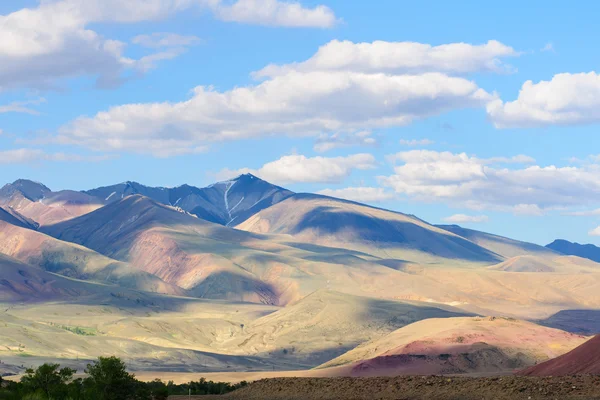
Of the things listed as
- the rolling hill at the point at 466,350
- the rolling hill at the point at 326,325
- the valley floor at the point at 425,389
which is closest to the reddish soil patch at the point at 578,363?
the valley floor at the point at 425,389

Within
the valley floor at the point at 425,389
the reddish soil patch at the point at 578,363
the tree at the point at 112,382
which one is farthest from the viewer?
the reddish soil patch at the point at 578,363

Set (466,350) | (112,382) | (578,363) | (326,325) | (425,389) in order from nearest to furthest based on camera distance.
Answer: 1. (425,389)
2. (112,382)
3. (578,363)
4. (466,350)
5. (326,325)

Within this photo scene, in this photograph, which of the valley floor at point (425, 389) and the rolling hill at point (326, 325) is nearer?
the valley floor at point (425, 389)

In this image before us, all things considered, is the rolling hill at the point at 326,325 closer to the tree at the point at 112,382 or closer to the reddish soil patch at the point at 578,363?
the reddish soil patch at the point at 578,363

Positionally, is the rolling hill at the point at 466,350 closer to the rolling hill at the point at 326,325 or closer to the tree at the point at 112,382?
the rolling hill at the point at 326,325

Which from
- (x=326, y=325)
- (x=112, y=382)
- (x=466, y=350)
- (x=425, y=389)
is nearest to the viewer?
(x=425, y=389)

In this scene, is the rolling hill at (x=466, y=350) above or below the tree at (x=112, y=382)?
below

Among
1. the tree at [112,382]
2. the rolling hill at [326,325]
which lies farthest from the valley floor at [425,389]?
the rolling hill at [326,325]

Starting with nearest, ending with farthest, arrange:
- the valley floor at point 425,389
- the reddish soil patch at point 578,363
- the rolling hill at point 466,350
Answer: the valley floor at point 425,389, the reddish soil patch at point 578,363, the rolling hill at point 466,350

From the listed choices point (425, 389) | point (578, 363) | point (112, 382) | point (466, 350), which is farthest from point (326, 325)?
point (112, 382)

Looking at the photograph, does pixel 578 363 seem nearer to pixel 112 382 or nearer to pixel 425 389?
pixel 425 389

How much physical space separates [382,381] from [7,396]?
1636 cm

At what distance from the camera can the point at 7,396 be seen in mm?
36469

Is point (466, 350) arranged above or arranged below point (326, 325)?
above
